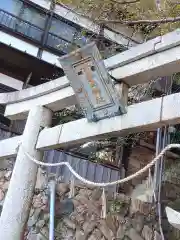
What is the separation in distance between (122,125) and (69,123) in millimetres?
876

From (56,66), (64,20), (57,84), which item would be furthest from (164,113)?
(64,20)

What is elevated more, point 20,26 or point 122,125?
point 20,26

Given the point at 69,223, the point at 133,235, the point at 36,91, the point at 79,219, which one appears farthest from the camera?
the point at 133,235

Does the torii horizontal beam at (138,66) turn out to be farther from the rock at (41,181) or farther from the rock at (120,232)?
the rock at (120,232)

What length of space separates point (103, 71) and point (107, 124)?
596 mm

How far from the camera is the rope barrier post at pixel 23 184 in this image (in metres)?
3.81

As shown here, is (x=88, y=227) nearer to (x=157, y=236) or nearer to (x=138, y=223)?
(x=138, y=223)

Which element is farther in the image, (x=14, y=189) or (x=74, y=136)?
(x=14, y=189)

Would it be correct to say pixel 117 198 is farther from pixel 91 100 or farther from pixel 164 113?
pixel 164 113

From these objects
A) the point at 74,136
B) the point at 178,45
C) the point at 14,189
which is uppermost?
the point at 178,45

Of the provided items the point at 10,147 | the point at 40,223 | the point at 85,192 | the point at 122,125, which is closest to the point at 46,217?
the point at 40,223

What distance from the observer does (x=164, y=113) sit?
2893 millimetres

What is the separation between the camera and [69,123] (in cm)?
383

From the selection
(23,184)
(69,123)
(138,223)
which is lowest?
(138,223)
